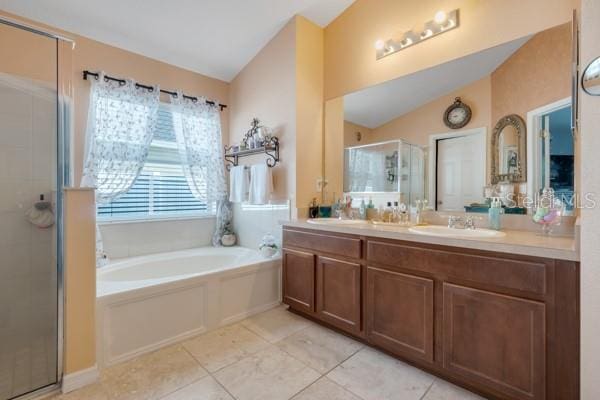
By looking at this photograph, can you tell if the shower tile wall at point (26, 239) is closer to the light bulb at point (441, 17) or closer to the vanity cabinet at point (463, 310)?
the vanity cabinet at point (463, 310)

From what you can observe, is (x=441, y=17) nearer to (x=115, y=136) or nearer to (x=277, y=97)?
(x=277, y=97)

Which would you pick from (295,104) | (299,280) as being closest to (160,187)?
(295,104)

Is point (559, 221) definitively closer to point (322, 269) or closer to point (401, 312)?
point (401, 312)

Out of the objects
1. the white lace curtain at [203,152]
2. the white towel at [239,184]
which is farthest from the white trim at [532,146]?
the white lace curtain at [203,152]

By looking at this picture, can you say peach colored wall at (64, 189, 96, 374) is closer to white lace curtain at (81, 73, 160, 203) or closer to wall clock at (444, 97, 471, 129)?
white lace curtain at (81, 73, 160, 203)

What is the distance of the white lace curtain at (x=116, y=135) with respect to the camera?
245cm

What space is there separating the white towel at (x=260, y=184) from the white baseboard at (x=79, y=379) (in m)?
1.74

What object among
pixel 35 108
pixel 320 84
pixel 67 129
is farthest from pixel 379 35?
pixel 35 108

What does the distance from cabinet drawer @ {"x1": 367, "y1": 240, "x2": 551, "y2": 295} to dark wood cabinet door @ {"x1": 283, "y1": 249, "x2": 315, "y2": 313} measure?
638 millimetres

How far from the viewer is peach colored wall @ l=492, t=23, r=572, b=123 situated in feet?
5.20

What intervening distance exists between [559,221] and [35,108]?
124 inches

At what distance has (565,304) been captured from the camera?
120 cm

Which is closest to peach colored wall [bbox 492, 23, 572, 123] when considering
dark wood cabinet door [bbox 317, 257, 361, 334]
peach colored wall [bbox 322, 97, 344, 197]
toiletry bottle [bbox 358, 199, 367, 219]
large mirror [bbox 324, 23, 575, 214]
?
Result: large mirror [bbox 324, 23, 575, 214]

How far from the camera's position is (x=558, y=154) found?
1.60 metres
